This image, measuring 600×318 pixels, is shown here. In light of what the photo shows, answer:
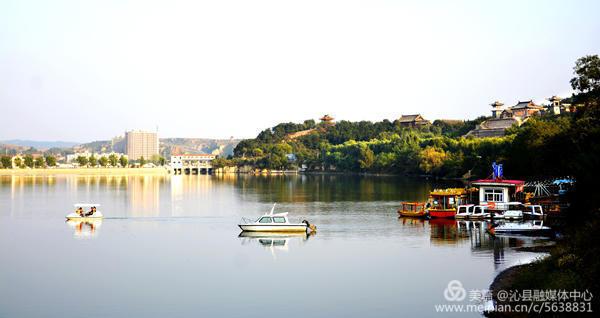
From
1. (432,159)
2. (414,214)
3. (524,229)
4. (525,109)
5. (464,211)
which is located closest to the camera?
(524,229)

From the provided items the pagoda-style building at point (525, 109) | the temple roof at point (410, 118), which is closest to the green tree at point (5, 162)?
the temple roof at point (410, 118)

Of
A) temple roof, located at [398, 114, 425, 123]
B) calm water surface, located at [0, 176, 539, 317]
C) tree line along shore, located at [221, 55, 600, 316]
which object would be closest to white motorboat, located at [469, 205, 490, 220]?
calm water surface, located at [0, 176, 539, 317]

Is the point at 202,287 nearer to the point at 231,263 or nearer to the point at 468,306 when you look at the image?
the point at 231,263

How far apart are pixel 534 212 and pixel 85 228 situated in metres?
22.4

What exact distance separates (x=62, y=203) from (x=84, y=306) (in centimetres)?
3465

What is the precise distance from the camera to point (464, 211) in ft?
113

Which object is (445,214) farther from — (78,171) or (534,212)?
(78,171)

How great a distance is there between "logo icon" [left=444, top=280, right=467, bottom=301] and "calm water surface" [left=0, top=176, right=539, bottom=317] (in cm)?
23

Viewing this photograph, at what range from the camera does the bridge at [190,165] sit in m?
159

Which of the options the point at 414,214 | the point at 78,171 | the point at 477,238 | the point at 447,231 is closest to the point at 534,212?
the point at 447,231

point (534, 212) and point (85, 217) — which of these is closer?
point (534, 212)

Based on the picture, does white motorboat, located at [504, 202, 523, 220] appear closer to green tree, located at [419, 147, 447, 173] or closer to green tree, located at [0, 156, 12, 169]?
green tree, located at [419, 147, 447, 173]

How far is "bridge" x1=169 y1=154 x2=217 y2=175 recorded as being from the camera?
15944 centimetres

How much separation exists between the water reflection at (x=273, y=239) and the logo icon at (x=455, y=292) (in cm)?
845
